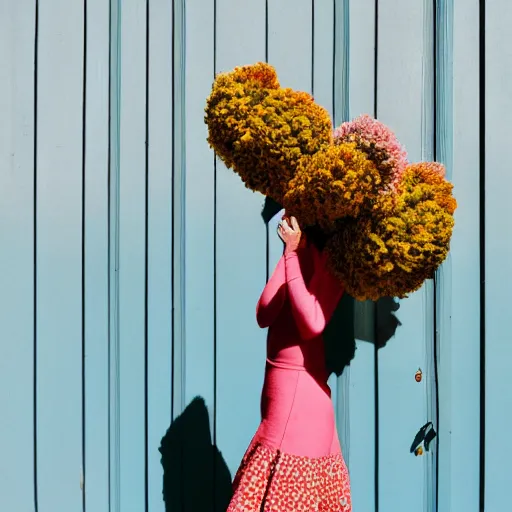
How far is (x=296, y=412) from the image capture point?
125cm

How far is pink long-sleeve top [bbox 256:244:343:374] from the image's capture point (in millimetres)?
1235

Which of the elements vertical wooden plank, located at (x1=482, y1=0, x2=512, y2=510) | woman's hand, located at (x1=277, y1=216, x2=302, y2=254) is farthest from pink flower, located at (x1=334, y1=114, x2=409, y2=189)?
vertical wooden plank, located at (x1=482, y1=0, x2=512, y2=510)

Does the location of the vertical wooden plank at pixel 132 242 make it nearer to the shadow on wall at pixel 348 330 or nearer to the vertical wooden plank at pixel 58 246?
the vertical wooden plank at pixel 58 246

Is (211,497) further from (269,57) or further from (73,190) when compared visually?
(269,57)

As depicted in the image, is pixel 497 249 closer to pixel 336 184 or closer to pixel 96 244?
pixel 336 184

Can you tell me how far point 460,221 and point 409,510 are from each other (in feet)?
2.71

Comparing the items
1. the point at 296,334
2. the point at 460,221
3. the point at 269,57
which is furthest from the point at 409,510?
the point at 269,57

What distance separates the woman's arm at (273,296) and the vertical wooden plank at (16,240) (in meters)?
0.73

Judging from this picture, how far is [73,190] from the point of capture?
5.30 feet

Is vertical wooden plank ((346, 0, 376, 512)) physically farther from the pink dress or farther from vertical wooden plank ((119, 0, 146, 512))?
vertical wooden plank ((119, 0, 146, 512))

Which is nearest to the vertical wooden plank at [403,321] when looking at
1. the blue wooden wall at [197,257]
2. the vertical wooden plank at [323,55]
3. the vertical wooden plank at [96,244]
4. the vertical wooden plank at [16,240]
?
the blue wooden wall at [197,257]

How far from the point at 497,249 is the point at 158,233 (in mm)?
954

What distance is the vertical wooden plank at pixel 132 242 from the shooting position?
1.62m

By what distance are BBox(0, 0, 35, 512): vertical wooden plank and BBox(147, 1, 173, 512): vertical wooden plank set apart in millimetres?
329
